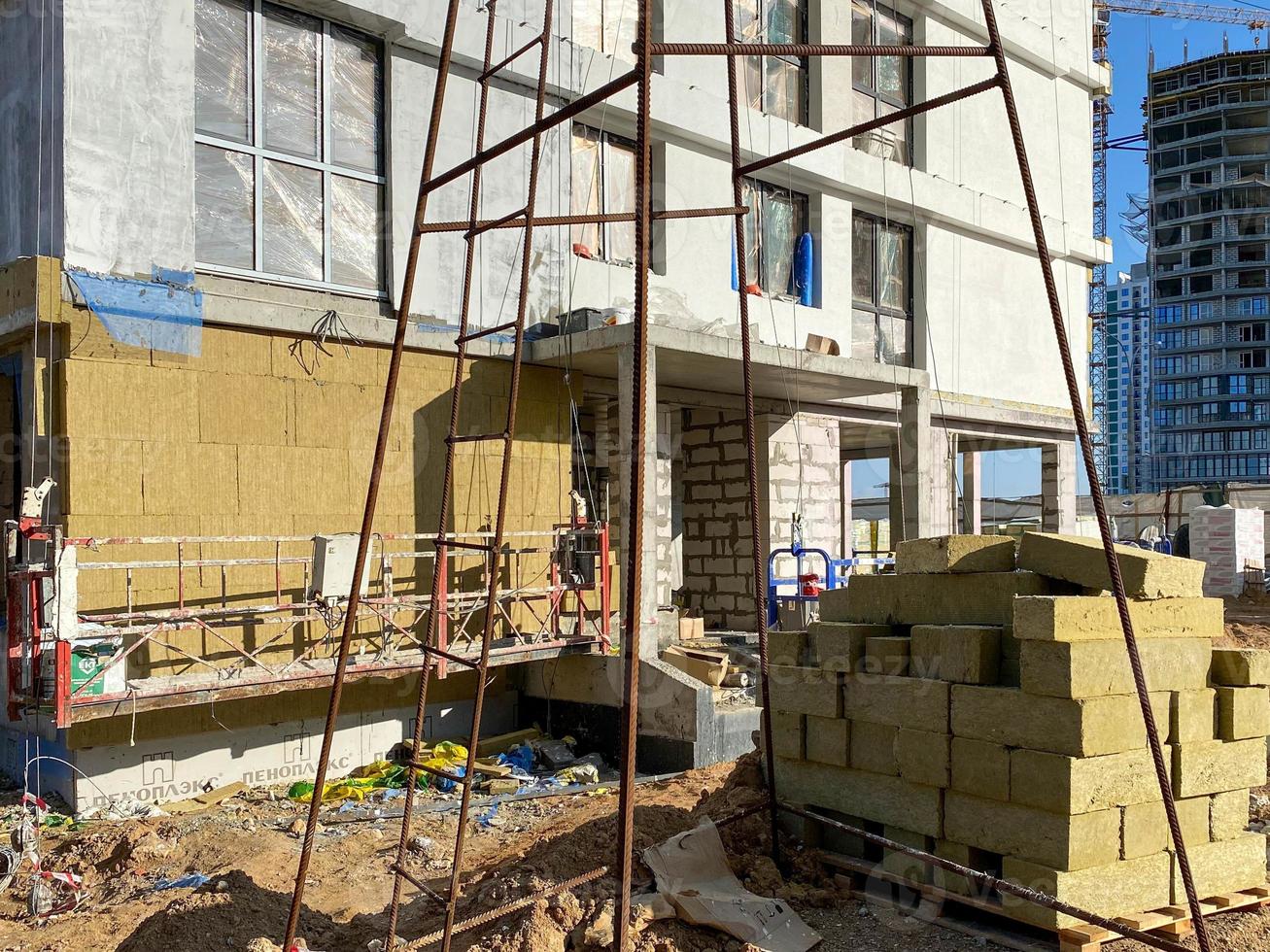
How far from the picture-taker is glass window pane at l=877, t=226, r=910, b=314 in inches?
699

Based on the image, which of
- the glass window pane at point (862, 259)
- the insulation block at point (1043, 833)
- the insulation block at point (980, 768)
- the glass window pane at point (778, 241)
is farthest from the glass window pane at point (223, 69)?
the glass window pane at point (862, 259)

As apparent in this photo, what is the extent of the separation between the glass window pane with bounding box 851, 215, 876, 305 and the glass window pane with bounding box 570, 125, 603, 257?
5392 millimetres

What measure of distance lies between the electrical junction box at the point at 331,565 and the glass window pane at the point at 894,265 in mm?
11176

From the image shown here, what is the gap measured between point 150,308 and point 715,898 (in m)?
7.02

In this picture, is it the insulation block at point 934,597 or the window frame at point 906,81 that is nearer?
the insulation block at point 934,597

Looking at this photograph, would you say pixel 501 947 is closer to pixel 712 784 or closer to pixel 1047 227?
pixel 712 784

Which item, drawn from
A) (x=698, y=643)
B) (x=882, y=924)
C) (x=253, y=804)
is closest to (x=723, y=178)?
(x=698, y=643)

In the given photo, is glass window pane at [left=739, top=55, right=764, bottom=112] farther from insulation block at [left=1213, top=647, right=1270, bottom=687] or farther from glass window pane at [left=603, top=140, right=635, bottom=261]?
insulation block at [left=1213, top=647, right=1270, bottom=687]

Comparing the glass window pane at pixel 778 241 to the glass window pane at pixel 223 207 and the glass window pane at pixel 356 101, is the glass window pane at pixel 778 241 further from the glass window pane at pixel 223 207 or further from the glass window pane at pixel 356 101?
the glass window pane at pixel 223 207

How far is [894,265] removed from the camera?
709 inches

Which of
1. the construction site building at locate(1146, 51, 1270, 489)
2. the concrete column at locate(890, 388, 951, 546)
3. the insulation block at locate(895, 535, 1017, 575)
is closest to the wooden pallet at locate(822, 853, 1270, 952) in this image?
the insulation block at locate(895, 535, 1017, 575)

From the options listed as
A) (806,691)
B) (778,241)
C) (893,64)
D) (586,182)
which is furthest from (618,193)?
(806,691)

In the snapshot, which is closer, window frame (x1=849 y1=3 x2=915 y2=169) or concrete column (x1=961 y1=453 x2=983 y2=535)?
window frame (x1=849 y1=3 x2=915 y2=169)

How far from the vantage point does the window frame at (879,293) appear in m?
17.3
